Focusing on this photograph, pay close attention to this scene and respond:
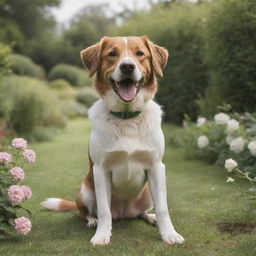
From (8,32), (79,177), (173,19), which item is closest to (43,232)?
(79,177)

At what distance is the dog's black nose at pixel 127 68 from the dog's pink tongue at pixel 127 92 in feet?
0.56

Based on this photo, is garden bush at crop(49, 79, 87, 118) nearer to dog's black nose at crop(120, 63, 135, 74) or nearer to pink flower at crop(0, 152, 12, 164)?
pink flower at crop(0, 152, 12, 164)

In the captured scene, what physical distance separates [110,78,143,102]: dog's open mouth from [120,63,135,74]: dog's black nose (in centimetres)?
11

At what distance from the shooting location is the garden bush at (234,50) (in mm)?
7324

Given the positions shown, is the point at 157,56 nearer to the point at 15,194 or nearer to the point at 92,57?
the point at 92,57

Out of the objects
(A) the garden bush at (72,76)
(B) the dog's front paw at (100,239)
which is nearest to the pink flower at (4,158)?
(B) the dog's front paw at (100,239)

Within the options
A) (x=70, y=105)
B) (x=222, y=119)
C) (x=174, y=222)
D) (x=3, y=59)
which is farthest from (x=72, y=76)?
(x=174, y=222)

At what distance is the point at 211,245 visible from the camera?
3.54 meters

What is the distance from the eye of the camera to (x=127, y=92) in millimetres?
3734

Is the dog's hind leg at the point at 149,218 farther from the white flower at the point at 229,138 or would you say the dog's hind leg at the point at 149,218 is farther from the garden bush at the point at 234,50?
the garden bush at the point at 234,50

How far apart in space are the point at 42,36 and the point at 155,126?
3259 centimetres

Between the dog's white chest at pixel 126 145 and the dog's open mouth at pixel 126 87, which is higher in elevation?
the dog's open mouth at pixel 126 87

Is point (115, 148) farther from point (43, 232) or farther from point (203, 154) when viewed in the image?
point (203, 154)

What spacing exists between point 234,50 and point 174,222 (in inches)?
158
